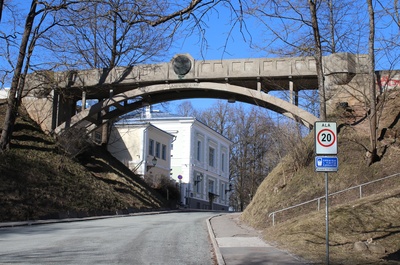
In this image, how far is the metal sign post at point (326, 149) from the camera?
8.54 m

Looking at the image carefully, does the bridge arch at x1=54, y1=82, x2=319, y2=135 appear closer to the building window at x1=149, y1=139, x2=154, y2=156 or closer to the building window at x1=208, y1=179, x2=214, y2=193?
the building window at x1=149, y1=139, x2=154, y2=156

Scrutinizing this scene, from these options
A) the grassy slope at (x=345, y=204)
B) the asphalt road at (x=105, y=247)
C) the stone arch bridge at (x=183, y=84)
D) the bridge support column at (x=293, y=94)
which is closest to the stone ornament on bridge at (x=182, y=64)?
the stone arch bridge at (x=183, y=84)

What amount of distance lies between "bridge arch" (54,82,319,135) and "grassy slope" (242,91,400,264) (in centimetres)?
456

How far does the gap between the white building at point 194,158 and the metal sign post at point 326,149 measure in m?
38.0

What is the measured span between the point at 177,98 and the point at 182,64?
3.41m

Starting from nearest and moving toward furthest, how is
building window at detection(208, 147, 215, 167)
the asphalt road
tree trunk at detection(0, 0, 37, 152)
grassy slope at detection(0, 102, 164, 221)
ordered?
the asphalt road → grassy slope at detection(0, 102, 164, 221) → tree trunk at detection(0, 0, 37, 152) → building window at detection(208, 147, 215, 167)

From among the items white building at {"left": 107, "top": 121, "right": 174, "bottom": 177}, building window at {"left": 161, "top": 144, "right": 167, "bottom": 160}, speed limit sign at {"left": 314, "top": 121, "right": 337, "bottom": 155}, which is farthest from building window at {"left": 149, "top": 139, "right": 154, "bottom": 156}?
speed limit sign at {"left": 314, "top": 121, "right": 337, "bottom": 155}

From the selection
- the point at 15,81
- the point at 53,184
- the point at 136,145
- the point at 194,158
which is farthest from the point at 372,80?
the point at 194,158

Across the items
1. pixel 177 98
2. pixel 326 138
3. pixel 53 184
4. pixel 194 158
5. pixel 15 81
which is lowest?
pixel 53 184

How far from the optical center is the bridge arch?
27344 millimetres

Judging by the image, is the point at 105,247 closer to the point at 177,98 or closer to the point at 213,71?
the point at 213,71

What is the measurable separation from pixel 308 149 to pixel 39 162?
15.2 meters

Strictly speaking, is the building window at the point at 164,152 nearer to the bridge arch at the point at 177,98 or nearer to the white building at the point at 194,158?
the white building at the point at 194,158

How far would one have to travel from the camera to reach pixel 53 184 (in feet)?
80.2
